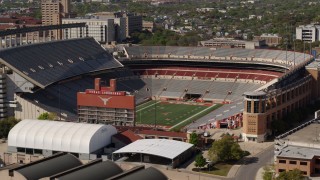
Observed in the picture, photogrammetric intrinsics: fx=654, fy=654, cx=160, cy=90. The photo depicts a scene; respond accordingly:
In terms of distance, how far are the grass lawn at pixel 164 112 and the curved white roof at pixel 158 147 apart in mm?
20092

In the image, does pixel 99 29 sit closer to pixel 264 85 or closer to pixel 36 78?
pixel 36 78

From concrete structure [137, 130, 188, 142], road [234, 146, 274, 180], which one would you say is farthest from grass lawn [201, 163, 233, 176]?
concrete structure [137, 130, 188, 142]

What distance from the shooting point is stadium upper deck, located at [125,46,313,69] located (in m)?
108

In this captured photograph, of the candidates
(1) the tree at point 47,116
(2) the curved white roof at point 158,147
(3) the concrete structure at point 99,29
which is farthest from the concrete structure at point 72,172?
(3) the concrete structure at point 99,29

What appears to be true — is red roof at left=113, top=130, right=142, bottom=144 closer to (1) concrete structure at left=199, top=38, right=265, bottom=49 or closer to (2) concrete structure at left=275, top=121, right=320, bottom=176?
(2) concrete structure at left=275, top=121, right=320, bottom=176

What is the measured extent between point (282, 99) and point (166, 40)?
86513mm

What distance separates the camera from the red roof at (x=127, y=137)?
230 ft

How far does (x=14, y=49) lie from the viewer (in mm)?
89500

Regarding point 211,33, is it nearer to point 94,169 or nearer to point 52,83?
point 52,83

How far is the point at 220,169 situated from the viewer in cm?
6372

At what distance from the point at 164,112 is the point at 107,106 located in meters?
18.8

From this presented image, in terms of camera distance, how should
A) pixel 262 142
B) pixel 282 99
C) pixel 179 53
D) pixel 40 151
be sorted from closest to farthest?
pixel 40 151 < pixel 262 142 < pixel 282 99 < pixel 179 53

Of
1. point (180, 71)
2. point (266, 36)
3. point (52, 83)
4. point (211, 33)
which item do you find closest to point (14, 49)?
point (52, 83)

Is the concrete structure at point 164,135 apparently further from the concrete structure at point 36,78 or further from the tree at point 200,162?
the concrete structure at point 36,78
